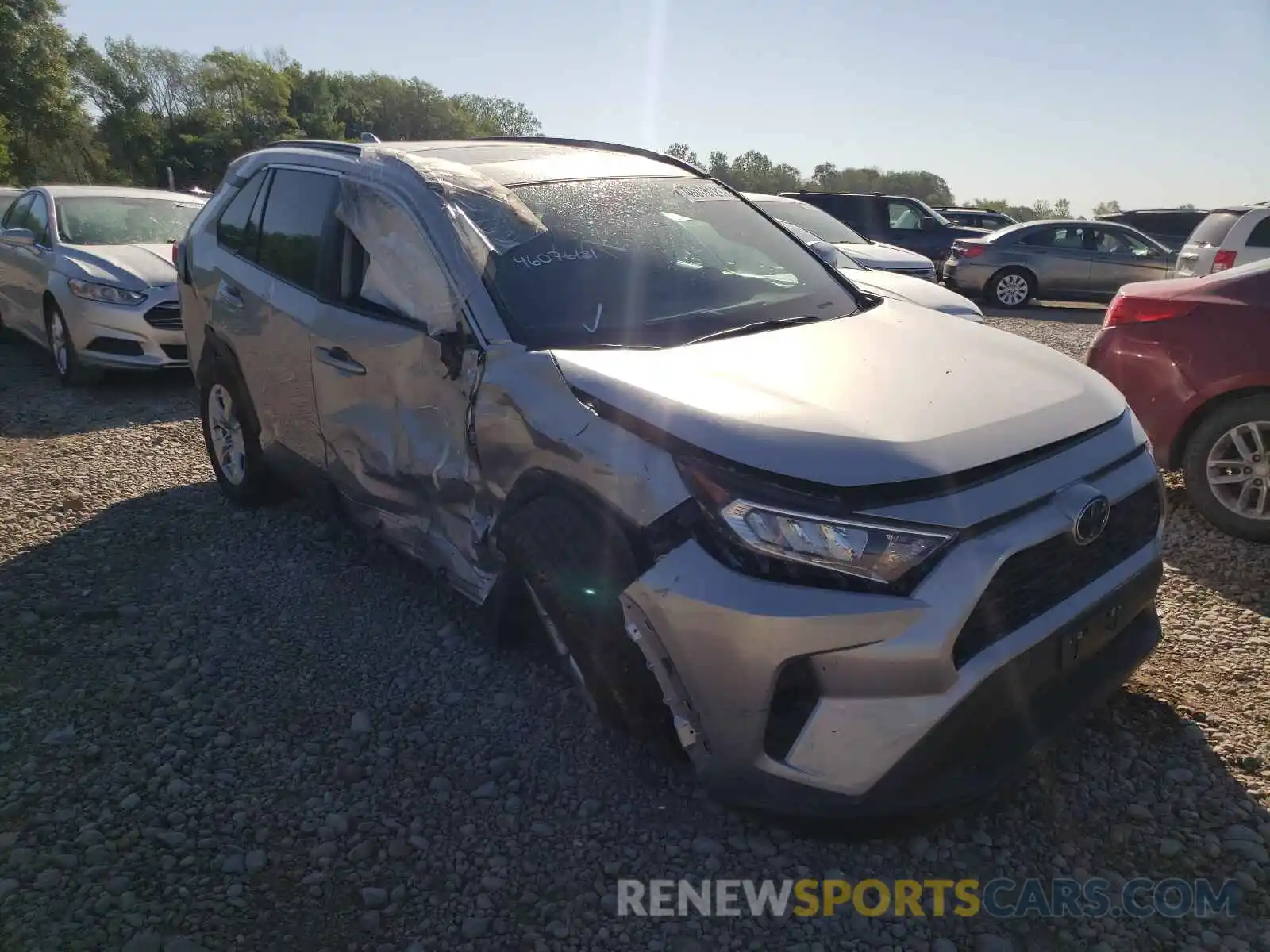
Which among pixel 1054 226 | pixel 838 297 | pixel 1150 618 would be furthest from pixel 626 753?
pixel 1054 226

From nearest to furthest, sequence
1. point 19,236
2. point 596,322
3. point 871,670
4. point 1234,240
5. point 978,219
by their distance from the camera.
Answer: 1. point 871,670
2. point 596,322
3. point 19,236
4. point 1234,240
5. point 978,219

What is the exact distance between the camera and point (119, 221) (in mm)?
8898

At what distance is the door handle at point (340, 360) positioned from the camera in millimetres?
3709

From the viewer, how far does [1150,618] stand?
9.67ft

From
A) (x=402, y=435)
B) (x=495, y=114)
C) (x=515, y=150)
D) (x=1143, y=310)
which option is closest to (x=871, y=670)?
(x=402, y=435)

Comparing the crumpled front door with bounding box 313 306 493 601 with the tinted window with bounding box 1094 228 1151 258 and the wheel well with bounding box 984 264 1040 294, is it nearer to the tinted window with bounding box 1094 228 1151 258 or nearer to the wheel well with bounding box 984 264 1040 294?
the wheel well with bounding box 984 264 1040 294

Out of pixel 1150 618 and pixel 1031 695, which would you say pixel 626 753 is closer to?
pixel 1031 695

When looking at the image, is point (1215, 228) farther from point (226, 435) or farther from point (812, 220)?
point (226, 435)

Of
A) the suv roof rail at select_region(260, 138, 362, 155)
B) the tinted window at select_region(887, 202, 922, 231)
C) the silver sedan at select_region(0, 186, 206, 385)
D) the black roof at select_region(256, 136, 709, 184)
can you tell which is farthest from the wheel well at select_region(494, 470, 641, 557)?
the tinted window at select_region(887, 202, 922, 231)

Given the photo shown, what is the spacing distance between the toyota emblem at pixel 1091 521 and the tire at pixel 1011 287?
1380cm

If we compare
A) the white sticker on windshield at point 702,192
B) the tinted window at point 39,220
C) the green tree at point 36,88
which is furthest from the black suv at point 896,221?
the green tree at point 36,88

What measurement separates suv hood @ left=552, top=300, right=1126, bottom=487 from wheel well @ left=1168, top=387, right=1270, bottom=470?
1852mm

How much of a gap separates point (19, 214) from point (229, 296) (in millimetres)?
6405

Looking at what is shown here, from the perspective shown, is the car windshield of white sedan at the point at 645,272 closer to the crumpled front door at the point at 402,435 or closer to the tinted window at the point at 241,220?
the crumpled front door at the point at 402,435
